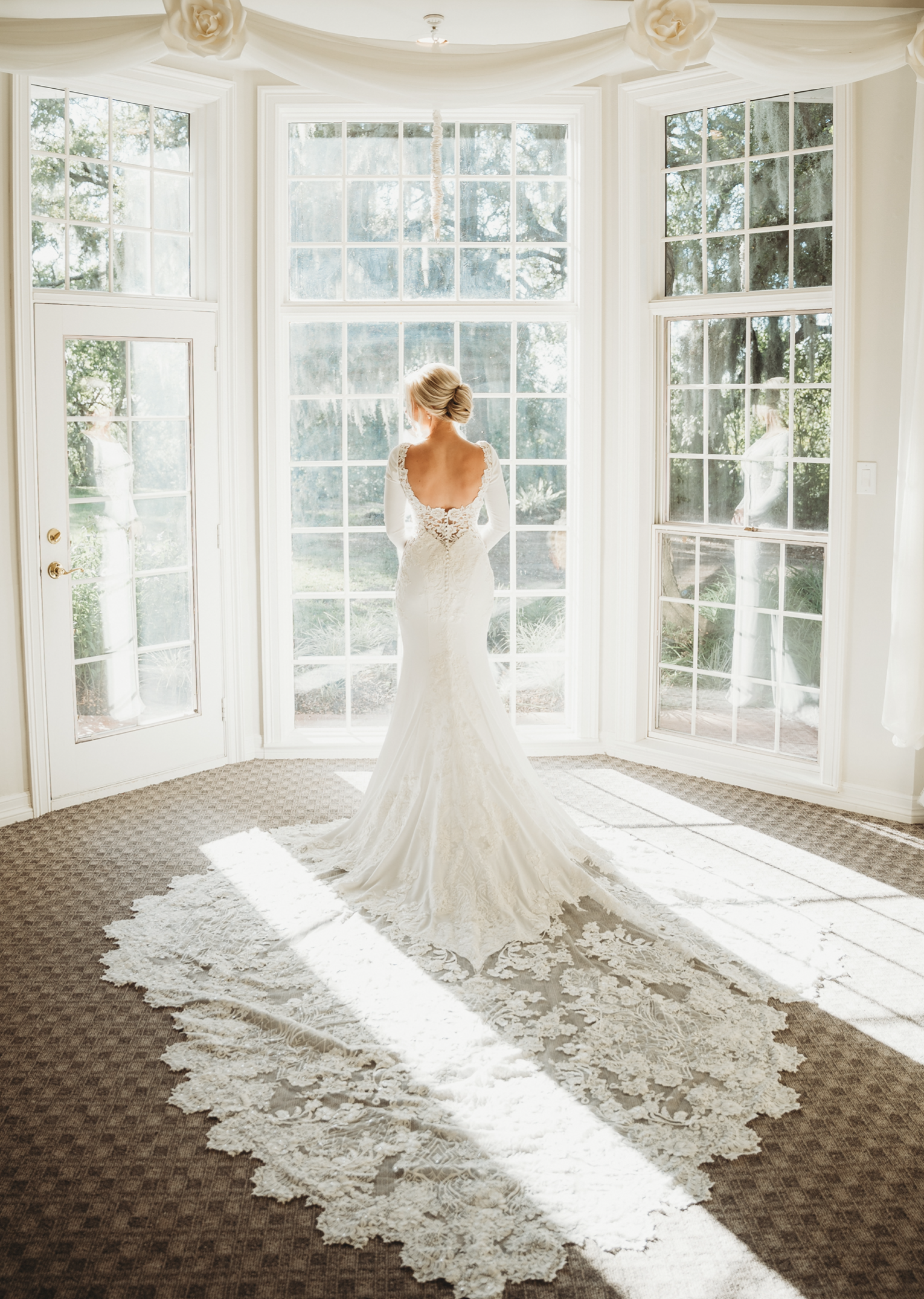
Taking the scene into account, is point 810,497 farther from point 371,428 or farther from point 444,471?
point 371,428

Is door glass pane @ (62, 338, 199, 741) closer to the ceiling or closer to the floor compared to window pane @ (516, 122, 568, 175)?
closer to the floor

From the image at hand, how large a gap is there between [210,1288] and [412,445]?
2853mm

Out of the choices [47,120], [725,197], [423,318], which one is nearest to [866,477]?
[725,197]

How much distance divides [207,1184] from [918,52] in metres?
4.33

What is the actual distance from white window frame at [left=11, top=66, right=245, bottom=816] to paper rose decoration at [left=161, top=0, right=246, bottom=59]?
2.83 feet

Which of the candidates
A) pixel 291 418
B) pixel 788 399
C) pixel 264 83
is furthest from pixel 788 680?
pixel 264 83

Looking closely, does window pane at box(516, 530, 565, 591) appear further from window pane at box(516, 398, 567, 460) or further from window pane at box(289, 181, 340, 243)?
window pane at box(289, 181, 340, 243)

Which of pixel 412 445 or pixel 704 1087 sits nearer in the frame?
pixel 704 1087

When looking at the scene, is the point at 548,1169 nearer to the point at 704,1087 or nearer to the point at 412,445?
the point at 704,1087

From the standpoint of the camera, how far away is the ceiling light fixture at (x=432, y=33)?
4633 mm

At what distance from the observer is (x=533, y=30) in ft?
15.8

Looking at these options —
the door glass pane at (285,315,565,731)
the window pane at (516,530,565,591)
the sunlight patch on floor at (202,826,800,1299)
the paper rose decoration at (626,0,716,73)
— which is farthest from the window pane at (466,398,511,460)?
the sunlight patch on floor at (202,826,800,1299)

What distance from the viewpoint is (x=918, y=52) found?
4.38 meters

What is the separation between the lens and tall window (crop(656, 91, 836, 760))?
17.1 ft
